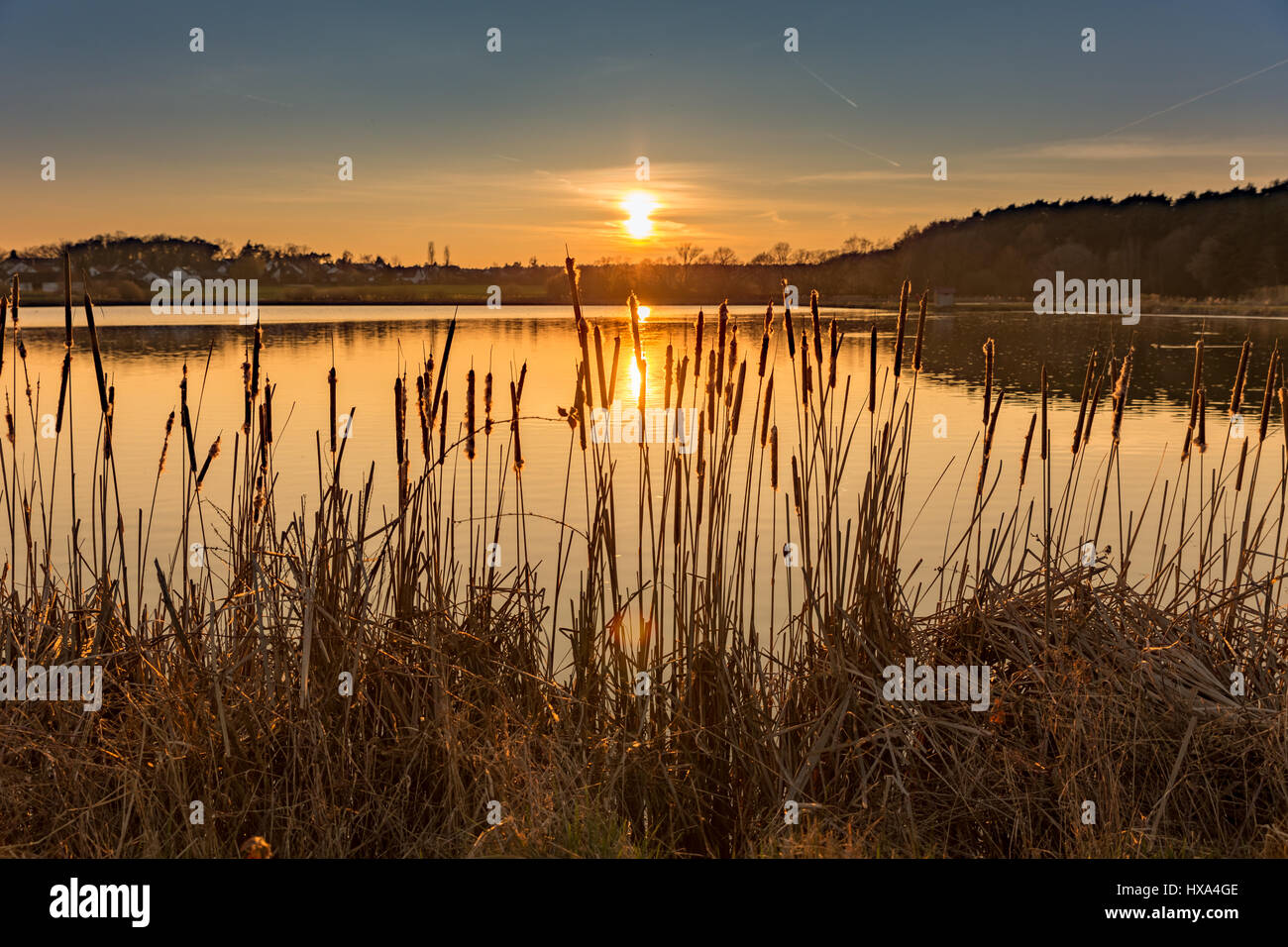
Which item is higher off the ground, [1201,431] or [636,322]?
[636,322]

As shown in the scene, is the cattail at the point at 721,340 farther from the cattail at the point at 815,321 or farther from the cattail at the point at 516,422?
the cattail at the point at 516,422

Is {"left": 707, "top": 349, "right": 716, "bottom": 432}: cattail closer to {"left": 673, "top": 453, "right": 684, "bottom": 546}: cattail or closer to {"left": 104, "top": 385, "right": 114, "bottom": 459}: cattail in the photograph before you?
{"left": 673, "top": 453, "right": 684, "bottom": 546}: cattail

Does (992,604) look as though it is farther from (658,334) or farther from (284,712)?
(658,334)

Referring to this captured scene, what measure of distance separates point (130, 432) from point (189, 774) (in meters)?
7.94

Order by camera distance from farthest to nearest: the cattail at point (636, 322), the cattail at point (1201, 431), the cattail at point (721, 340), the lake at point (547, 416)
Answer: the lake at point (547, 416) < the cattail at point (1201, 431) < the cattail at point (721, 340) < the cattail at point (636, 322)

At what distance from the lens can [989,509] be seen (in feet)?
23.8

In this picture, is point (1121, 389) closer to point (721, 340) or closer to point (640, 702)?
point (721, 340)

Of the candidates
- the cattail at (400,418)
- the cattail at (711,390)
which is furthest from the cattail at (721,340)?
the cattail at (400,418)

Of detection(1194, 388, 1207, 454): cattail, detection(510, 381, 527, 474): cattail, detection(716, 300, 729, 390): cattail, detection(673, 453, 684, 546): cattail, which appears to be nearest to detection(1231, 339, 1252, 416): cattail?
detection(1194, 388, 1207, 454): cattail

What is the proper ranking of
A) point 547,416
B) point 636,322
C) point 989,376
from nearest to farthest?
point 636,322 → point 989,376 → point 547,416

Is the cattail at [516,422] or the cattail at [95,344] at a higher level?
the cattail at [95,344]

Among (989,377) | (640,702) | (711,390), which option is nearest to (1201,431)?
(989,377)

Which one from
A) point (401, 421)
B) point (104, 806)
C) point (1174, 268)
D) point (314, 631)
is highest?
point (1174, 268)
